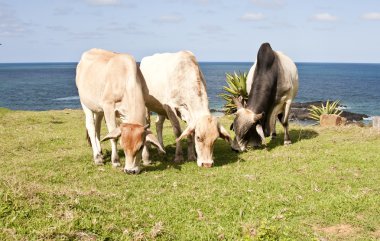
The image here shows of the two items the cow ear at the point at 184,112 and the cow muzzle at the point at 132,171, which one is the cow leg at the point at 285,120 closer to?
the cow ear at the point at 184,112

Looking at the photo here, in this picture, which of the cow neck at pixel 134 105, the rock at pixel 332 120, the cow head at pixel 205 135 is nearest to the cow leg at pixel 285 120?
the cow head at pixel 205 135

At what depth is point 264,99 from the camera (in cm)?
1296

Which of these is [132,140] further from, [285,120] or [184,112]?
[285,120]

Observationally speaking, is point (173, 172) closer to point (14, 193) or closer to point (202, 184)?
point (202, 184)

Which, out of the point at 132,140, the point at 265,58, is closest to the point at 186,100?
the point at 132,140

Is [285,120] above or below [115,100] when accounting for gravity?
below

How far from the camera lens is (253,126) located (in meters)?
12.6

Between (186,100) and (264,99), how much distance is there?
3.01 meters

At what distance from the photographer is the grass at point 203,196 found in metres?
6.23

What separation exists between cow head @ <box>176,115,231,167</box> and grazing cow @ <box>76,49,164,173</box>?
102cm

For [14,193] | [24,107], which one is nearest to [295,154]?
[14,193]

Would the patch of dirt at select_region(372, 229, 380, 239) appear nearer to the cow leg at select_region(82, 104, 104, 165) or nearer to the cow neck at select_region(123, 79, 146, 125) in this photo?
the cow neck at select_region(123, 79, 146, 125)

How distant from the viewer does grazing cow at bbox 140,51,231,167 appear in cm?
1048

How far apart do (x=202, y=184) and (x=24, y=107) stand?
228 ft
